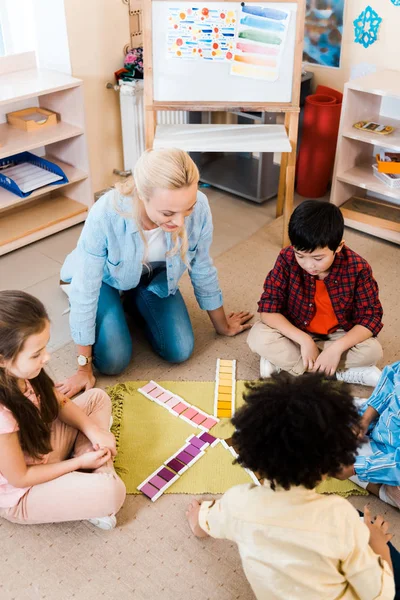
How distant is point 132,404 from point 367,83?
5.64 ft

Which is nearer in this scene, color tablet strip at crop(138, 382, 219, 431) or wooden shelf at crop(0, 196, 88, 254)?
color tablet strip at crop(138, 382, 219, 431)

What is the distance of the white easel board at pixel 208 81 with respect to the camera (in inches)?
98.3

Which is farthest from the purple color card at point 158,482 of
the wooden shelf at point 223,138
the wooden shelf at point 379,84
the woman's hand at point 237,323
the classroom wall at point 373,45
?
the classroom wall at point 373,45

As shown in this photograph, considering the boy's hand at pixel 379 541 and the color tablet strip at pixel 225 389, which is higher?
the boy's hand at pixel 379 541

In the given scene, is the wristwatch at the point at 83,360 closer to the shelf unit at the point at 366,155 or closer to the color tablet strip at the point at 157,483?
the color tablet strip at the point at 157,483

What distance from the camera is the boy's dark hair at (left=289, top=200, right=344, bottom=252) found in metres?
1.71

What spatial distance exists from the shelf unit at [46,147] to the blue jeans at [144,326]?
873 millimetres

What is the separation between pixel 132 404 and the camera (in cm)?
194

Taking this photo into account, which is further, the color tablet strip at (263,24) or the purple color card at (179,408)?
the color tablet strip at (263,24)

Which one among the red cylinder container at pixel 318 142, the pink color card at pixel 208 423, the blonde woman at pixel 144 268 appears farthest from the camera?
the red cylinder container at pixel 318 142

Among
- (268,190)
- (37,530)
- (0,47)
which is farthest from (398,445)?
(0,47)

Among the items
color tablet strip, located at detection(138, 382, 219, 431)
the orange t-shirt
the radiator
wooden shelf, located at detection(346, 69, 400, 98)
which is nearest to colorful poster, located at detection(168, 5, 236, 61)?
the radiator

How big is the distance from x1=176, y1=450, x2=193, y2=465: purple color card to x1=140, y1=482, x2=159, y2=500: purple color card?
0.12 meters

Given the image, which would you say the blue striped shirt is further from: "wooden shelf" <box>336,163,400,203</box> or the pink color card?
"wooden shelf" <box>336,163,400,203</box>
